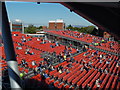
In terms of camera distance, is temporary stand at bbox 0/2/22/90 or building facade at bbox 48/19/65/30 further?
building facade at bbox 48/19/65/30

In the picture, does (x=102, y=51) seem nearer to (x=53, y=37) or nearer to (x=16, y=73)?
(x=53, y=37)

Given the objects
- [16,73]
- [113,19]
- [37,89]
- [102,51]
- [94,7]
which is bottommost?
[102,51]

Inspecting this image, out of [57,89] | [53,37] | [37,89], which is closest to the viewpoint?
[37,89]

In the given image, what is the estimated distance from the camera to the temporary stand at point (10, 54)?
2.52 feet

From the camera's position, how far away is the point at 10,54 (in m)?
0.80

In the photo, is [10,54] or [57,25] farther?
[57,25]

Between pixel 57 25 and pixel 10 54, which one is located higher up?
pixel 10 54

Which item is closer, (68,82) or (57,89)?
(57,89)

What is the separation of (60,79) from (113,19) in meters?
3.20

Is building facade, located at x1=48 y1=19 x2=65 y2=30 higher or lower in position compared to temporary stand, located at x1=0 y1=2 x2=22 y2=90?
lower

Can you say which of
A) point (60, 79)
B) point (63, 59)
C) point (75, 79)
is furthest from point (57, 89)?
point (63, 59)

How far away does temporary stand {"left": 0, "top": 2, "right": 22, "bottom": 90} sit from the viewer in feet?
2.52

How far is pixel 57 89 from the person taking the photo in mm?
3705

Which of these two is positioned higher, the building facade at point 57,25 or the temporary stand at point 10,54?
the temporary stand at point 10,54
